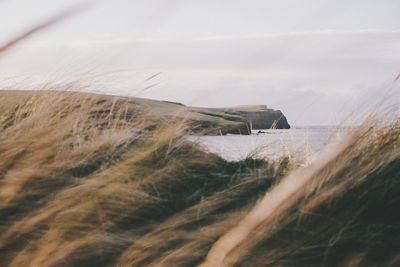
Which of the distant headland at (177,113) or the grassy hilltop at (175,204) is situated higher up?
the distant headland at (177,113)

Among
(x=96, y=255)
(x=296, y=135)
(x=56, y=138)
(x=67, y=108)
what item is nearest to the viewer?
(x=96, y=255)

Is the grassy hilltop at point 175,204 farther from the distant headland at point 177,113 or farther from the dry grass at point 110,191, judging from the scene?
the distant headland at point 177,113

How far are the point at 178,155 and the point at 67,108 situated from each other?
1.33 ft

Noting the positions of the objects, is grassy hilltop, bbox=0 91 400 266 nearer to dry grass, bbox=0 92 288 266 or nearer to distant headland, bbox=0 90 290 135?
dry grass, bbox=0 92 288 266

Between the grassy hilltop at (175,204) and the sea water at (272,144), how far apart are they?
0.45 feet

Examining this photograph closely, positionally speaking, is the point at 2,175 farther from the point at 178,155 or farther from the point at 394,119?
the point at 394,119

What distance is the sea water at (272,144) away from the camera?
146 cm

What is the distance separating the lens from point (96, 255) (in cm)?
98

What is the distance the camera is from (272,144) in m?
1.60

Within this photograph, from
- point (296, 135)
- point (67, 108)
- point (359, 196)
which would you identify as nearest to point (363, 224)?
point (359, 196)

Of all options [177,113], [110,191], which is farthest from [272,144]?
[110,191]

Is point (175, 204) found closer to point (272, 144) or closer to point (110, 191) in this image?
point (110, 191)

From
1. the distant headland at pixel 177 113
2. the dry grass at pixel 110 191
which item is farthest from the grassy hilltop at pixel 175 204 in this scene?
the distant headland at pixel 177 113

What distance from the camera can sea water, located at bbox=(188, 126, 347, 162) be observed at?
146 cm
